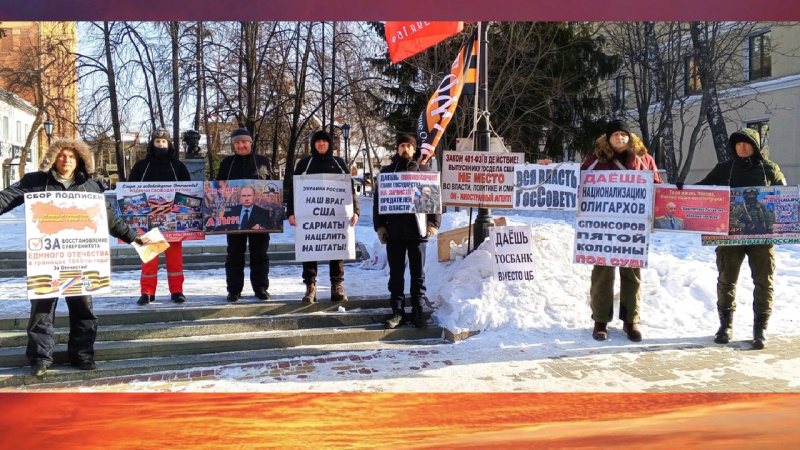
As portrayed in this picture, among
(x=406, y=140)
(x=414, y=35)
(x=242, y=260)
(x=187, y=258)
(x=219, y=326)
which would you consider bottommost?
(x=219, y=326)

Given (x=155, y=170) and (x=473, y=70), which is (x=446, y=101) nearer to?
(x=473, y=70)

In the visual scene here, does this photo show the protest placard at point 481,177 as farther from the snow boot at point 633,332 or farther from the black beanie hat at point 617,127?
the snow boot at point 633,332

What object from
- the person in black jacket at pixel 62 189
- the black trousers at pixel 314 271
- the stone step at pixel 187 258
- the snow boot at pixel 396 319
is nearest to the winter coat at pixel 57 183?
the person in black jacket at pixel 62 189

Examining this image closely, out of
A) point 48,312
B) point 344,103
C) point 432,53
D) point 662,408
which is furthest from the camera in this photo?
point 344,103

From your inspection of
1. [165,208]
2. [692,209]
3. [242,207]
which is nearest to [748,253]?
[692,209]

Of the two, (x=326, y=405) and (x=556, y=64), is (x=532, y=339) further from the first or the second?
(x=556, y=64)

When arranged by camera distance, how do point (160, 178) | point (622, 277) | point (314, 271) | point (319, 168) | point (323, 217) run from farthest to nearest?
1. point (160, 178)
2. point (314, 271)
3. point (319, 168)
4. point (323, 217)
5. point (622, 277)

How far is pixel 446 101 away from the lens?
27.2 ft

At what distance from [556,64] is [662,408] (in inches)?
620

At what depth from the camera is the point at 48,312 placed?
17.2 ft

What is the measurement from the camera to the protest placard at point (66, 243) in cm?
509

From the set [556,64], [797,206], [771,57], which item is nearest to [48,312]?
[797,206]

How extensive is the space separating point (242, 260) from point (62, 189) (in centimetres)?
244

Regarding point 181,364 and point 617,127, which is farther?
point 617,127
